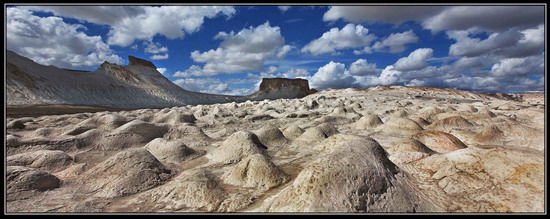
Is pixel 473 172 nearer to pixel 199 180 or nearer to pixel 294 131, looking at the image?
pixel 199 180

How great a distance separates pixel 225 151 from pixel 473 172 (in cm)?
448

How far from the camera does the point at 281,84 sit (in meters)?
58.3

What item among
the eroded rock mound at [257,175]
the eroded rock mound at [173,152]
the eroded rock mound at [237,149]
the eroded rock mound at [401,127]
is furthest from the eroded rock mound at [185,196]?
the eroded rock mound at [401,127]

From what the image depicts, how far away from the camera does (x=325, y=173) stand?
12.1 feet

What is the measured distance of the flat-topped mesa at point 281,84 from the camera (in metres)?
58.0

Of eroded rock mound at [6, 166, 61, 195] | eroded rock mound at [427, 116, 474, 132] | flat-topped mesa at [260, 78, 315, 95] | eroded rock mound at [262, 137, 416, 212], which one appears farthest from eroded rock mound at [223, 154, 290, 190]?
flat-topped mesa at [260, 78, 315, 95]

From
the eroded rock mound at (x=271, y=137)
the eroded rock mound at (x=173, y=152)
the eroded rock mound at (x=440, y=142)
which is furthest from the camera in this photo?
the eroded rock mound at (x=271, y=137)

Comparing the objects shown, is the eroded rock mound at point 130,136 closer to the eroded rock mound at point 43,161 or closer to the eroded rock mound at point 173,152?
the eroded rock mound at point 173,152

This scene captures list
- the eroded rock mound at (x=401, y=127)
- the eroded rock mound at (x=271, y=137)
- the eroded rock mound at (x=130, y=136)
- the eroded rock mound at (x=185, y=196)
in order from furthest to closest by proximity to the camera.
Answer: the eroded rock mound at (x=401, y=127), the eroded rock mound at (x=130, y=136), the eroded rock mound at (x=271, y=137), the eroded rock mound at (x=185, y=196)

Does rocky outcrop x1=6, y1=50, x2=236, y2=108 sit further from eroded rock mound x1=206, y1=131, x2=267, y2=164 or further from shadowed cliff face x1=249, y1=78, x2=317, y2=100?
eroded rock mound x1=206, y1=131, x2=267, y2=164

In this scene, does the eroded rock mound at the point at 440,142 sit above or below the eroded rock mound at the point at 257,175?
above

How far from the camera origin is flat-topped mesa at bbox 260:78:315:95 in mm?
58031

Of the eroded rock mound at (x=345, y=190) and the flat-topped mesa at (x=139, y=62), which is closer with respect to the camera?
the eroded rock mound at (x=345, y=190)

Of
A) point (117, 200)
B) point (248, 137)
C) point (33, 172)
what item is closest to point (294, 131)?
point (248, 137)
